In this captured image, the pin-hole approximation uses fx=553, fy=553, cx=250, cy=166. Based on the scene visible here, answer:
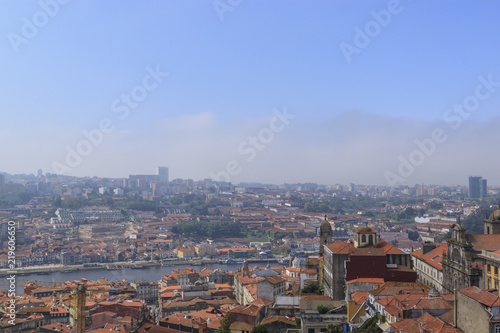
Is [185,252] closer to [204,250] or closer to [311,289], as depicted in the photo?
[204,250]

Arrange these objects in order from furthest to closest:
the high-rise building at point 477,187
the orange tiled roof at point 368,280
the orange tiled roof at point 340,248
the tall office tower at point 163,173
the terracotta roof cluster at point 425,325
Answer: the tall office tower at point 163,173, the high-rise building at point 477,187, the orange tiled roof at point 340,248, the orange tiled roof at point 368,280, the terracotta roof cluster at point 425,325

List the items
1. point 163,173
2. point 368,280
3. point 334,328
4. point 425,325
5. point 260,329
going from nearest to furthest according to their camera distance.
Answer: point 425,325
point 334,328
point 260,329
point 368,280
point 163,173

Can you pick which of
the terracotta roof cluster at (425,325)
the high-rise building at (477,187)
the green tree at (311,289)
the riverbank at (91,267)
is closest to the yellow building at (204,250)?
the riverbank at (91,267)

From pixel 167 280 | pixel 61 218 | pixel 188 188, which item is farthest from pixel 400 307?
pixel 188 188

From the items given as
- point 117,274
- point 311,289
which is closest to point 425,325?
point 311,289

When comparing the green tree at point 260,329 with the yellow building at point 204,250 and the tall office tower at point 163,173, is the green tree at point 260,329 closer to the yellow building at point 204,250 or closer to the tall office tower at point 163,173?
the yellow building at point 204,250

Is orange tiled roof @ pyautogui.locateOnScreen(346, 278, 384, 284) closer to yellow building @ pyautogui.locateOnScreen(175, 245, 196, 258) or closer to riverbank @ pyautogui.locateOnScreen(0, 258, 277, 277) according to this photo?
riverbank @ pyautogui.locateOnScreen(0, 258, 277, 277)

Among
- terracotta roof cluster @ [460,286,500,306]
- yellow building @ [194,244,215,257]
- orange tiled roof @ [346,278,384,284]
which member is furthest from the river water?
terracotta roof cluster @ [460,286,500,306]

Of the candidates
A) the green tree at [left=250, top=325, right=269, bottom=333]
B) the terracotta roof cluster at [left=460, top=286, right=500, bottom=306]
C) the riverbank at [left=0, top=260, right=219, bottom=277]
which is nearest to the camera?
the terracotta roof cluster at [left=460, top=286, right=500, bottom=306]
